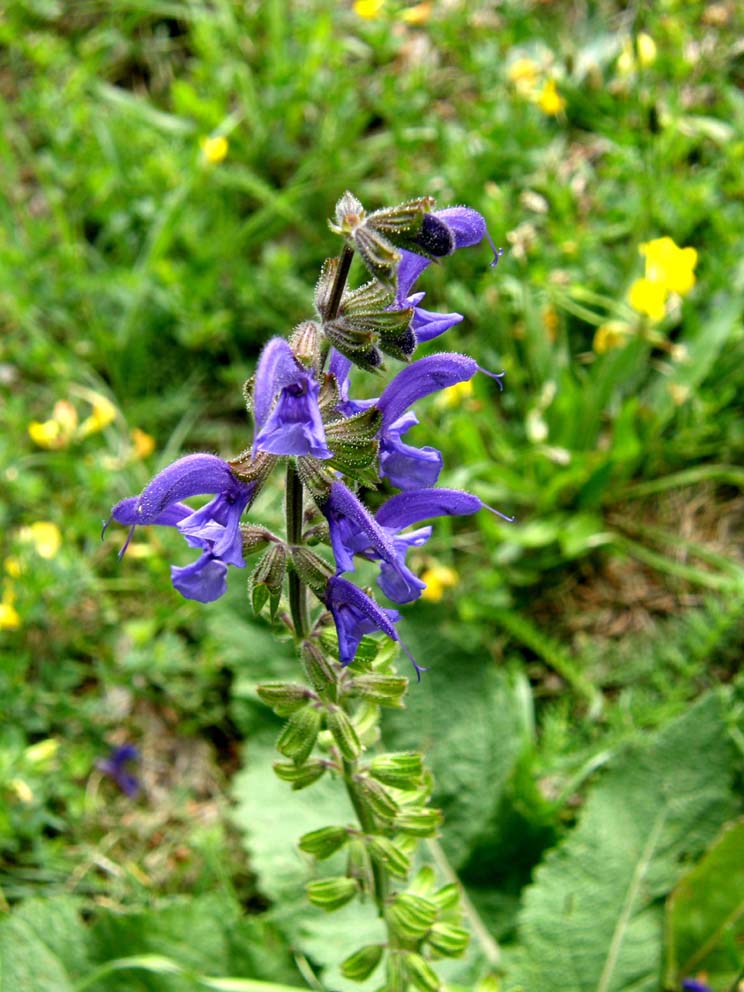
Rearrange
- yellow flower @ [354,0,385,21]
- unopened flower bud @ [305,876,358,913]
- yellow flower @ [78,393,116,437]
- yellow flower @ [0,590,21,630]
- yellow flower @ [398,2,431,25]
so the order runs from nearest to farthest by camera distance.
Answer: unopened flower bud @ [305,876,358,913], yellow flower @ [0,590,21,630], yellow flower @ [78,393,116,437], yellow flower @ [354,0,385,21], yellow flower @ [398,2,431,25]

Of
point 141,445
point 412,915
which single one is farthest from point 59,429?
point 412,915

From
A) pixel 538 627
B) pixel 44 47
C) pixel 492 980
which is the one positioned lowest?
pixel 538 627

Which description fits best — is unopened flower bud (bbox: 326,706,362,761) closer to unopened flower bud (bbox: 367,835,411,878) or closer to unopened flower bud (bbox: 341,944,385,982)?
unopened flower bud (bbox: 367,835,411,878)

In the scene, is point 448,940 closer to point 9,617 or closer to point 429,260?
point 429,260

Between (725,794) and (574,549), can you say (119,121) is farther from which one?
(725,794)

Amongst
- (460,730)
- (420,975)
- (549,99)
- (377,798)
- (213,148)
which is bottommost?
(460,730)

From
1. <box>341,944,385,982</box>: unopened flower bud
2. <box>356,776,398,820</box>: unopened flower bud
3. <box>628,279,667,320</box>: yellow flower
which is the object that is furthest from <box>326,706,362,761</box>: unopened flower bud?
<box>628,279,667,320</box>: yellow flower

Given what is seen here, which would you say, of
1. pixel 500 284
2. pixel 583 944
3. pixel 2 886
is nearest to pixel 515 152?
pixel 500 284
